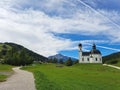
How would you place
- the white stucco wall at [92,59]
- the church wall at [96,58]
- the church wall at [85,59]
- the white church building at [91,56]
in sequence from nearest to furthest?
the church wall at [96,58]
the white stucco wall at [92,59]
the white church building at [91,56]
the church wall at [85,59]

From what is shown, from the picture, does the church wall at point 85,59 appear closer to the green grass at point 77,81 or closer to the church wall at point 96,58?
the church wall at point 96,58

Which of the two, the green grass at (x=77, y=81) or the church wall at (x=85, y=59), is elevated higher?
the church wall at (x=85, y=59)

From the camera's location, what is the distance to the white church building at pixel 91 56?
187m

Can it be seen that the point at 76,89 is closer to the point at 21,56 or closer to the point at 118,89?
the point at 118,89

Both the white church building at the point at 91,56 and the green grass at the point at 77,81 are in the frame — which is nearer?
the green grass at the point at 77,81

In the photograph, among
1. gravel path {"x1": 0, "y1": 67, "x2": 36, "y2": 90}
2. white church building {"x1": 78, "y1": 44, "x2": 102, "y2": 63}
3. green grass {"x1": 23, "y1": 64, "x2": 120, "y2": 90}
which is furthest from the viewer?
white church building {"x1": 78, "y1": 44, "x2": 102, "y2": 63}

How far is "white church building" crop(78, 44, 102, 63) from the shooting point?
187m

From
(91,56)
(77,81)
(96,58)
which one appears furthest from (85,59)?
(77,81)

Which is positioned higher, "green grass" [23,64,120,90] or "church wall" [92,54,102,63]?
"church wall" [92,54,102,63]

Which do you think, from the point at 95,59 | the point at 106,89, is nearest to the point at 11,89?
the point at 106,89

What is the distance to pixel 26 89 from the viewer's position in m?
25.5

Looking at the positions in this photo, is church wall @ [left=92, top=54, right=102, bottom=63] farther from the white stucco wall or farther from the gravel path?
the gravel path

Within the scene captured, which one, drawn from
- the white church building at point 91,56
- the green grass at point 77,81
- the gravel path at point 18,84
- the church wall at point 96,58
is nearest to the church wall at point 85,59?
the white church building at point 91,56

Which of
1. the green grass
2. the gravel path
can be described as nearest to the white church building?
the green grass
